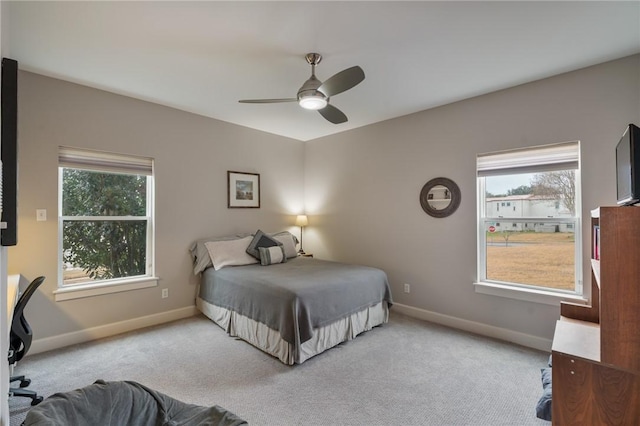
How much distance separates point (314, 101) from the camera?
7.97ft

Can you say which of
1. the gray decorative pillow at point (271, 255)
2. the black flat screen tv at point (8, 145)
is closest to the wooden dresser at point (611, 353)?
the black flat screen tv at point (8, 145)

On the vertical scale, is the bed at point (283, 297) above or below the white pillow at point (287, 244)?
below

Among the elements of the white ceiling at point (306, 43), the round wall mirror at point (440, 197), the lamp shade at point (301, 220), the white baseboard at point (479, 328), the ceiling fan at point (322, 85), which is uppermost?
the white ceiling at point (306, 43)

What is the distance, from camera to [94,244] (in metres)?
3.25

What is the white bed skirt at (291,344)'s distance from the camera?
2.64 meters

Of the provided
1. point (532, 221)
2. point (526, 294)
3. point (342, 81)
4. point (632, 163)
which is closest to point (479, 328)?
point (526, 294)

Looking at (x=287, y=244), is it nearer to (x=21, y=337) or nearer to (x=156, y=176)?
(x=156, y=176)

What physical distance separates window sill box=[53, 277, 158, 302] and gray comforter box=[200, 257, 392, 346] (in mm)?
655

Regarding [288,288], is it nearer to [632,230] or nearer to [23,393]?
[23,393]

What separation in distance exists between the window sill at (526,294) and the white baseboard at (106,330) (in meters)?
3.57

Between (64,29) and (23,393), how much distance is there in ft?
8.54

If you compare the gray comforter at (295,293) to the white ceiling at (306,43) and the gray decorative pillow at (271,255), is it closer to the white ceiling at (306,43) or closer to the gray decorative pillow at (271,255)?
the gray decorative pillow at (271,255)

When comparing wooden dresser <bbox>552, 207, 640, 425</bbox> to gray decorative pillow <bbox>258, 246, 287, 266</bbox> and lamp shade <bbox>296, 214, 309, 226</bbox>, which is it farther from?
lamp shade <bbox>296, 214, 309, 226</bbox>

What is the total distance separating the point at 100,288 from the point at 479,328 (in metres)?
4.17
